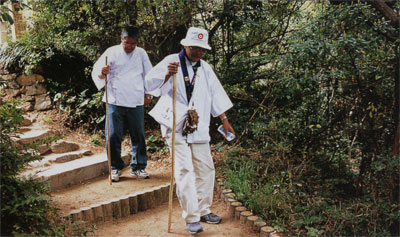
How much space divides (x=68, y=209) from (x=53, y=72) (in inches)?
163

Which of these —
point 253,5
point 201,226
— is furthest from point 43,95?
point 201,226

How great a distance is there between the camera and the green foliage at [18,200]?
3089 millimetres

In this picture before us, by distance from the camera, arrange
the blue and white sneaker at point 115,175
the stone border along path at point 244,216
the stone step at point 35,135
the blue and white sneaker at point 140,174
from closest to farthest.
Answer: the stone border along path at point 244,216 → the blue and white sneaker at point 115,175 → the blue and white sneaker at point 140,174 → the stone step at point 35,135

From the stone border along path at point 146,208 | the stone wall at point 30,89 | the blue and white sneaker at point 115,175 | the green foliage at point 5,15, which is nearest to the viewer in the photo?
the green foliage at point 5,15

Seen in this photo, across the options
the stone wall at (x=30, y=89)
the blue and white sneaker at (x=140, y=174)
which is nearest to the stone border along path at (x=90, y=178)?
the blue and white sneaker at (x=140, y=174)

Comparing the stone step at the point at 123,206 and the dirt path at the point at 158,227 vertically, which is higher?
the stone step at the point at 123,206

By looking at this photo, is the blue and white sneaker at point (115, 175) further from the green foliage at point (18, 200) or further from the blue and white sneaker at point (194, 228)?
the blue and white sneaker at point (194, 228)

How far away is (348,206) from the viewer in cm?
470

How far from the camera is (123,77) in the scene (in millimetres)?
4875

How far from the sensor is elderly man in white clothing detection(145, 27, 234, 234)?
3764 mm

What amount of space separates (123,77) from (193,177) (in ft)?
6.05

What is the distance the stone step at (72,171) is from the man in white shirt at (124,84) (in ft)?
1.43

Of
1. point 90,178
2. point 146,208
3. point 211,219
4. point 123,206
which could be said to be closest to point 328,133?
point 211,219

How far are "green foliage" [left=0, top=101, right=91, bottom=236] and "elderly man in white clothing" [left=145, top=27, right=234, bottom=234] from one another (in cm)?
115
